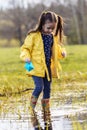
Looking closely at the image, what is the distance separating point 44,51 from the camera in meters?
8.70

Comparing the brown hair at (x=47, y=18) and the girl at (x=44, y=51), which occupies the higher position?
the brown hair at (x=47, y=18)

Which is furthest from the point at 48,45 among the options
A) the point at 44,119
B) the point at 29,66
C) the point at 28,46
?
the point at 44,119

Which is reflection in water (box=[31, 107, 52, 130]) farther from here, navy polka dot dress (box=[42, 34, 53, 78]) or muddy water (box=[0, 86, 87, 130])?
navy polka dot dress (box=[42, 34, 53, 78])

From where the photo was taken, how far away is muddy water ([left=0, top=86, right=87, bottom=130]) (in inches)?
289

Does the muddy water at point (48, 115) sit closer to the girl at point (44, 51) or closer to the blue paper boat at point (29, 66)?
the girl at point (44, 51)

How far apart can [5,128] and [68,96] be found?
3544mm

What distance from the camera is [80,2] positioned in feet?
261

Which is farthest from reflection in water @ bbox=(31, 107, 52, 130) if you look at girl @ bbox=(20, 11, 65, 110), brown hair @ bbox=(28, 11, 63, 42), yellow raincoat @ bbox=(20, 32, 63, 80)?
brown hair @ bbox=(28, 11, 63, 42)

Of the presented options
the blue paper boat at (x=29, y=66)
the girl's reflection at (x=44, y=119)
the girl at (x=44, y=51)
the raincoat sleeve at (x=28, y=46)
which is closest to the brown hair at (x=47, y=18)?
the girl at (x=44, y=51)

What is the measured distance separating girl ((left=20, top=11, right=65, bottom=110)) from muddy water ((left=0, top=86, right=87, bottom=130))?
0.34m

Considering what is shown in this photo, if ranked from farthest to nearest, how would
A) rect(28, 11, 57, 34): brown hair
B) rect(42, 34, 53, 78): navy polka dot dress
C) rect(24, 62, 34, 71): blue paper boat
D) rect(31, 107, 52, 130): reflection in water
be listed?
rect(42, 34, 53, 78): navy polka dot dress
rect(28, 11, 57, 34): brown hair
rect(24, 62, 34, 71): blue paper boat
rect(31, 107, 52, 130): reflection in water

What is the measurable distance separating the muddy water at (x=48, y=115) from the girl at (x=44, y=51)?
1.10ft

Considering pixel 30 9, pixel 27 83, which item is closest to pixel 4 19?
pixel 30 9

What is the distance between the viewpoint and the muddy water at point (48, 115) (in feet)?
24.1
